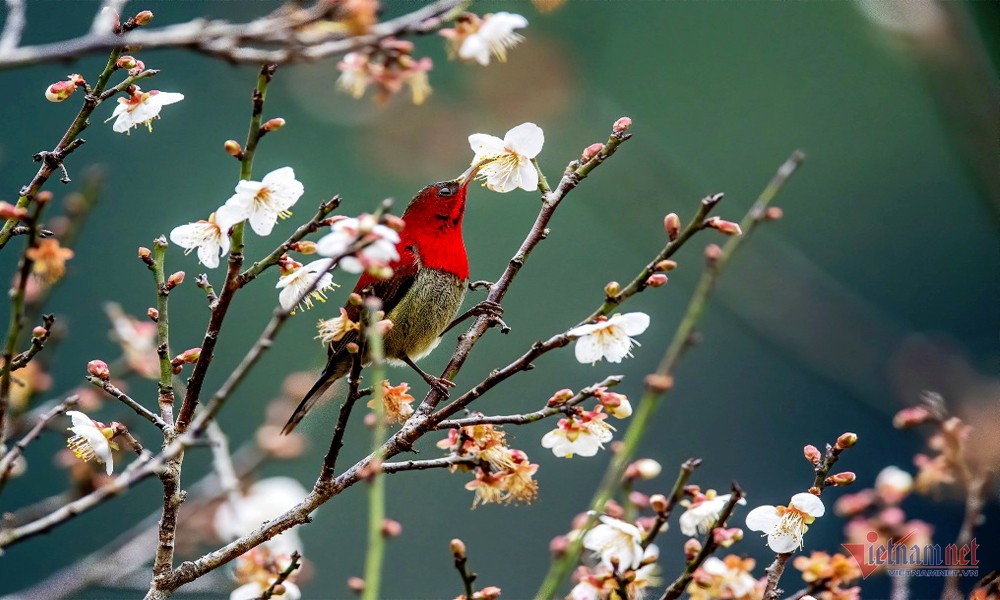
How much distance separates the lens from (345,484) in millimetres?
1370

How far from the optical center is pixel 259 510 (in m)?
2.03

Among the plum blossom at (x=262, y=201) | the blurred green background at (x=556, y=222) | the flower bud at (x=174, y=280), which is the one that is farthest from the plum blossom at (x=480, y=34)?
the blurred green background at (x=556, y=222)

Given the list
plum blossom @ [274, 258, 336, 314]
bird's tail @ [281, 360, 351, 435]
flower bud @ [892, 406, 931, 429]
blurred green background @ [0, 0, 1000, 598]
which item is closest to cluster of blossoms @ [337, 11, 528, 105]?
plum blossom @ [274, 258, 336, 314]

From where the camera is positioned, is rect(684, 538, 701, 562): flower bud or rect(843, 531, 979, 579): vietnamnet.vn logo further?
rect(843, 531, 979, 579): vietnamnet.vn logo

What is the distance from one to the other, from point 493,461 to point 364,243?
0.44 metres

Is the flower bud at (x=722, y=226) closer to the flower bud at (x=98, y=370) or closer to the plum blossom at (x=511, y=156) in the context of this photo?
the plum blossom at (x=511, y=156)

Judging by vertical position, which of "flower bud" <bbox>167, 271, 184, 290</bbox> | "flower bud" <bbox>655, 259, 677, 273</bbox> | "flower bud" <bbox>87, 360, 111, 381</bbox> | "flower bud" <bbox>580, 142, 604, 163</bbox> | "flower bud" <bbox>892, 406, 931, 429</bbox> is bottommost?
"flower bud" <bbox>87, 360, 111, 381</bbox>

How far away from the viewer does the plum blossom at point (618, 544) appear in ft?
4.41

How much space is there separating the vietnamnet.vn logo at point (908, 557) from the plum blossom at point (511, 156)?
2.79ft

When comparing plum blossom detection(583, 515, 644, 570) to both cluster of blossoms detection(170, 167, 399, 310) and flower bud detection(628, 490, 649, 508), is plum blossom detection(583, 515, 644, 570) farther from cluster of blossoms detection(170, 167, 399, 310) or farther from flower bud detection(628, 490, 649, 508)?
cluster of blossoms detection(170, 167, 399, 310)

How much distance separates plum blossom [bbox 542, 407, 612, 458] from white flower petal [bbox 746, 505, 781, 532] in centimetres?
26

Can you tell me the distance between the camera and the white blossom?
1148 mm

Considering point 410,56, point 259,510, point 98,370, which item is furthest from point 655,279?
point 259,510

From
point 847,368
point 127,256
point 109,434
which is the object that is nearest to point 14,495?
point 127,256
